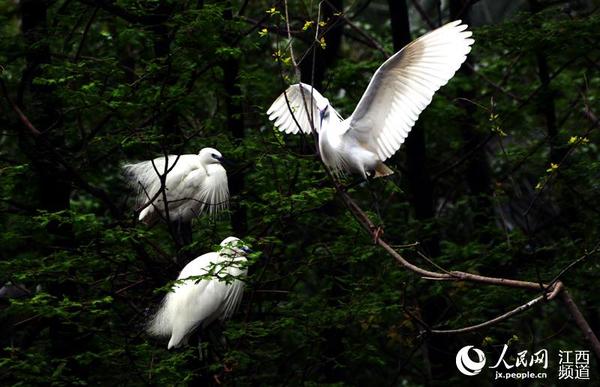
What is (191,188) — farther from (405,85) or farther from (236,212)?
(405,85)

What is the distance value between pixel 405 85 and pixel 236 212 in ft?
7.60

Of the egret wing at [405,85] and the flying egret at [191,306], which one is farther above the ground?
the egret wing at [405,85]

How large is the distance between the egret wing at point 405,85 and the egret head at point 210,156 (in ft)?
5.95

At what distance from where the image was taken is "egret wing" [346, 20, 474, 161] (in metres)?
4.69

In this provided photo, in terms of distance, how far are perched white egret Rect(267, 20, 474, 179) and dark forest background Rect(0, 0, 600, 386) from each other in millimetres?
264

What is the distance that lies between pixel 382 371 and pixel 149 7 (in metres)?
4.45

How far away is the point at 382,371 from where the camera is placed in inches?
363

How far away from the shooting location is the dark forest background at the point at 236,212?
566 cm

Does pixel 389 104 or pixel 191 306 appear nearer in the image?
pixel 389 104

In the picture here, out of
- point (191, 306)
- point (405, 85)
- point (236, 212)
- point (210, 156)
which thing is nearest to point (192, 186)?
point (210, 156)

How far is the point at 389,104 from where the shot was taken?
16.5 feet

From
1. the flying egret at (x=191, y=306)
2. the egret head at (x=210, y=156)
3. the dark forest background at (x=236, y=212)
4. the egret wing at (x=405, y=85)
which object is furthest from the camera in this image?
the egret head at (x=210, y=156)

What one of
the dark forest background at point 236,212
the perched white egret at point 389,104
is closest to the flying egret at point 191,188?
the dark forest background at point 236,212

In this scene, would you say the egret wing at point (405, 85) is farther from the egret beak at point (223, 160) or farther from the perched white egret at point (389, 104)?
the egret beak at point (223, 160)
